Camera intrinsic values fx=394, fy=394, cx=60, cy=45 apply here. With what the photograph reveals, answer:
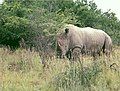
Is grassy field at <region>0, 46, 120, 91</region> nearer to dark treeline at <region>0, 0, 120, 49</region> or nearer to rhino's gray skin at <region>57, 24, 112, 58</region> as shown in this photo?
rhino's gray skin at <region>57, 24, 112, 58</region>

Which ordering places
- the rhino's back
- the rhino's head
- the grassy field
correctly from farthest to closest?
the rhino's back → the rhino's head → the grassy field

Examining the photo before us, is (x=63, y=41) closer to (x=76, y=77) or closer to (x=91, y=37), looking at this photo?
(x=91, y=37)

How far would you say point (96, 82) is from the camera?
6.72 metres

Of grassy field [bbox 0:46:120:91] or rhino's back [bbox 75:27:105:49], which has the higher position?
rhino's back [bbox 75:27:105:49]

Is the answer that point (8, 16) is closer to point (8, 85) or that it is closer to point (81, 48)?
point (81, 48)

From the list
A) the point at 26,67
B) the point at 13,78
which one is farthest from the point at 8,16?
the point at 13,78

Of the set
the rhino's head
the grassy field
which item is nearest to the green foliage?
the grassy field

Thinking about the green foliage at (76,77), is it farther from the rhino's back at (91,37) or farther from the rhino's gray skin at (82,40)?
the rhino's back at (91,37)

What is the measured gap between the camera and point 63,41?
435 inches

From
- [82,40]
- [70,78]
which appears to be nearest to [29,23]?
[82,40]

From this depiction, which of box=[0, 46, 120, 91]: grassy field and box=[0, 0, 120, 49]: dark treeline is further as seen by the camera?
box=[0, 0, 120, 49]: dark treeline

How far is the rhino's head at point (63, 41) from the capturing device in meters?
10.8

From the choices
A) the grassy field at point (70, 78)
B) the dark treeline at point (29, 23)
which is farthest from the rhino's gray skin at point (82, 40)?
the grassy field at point (70, 78)

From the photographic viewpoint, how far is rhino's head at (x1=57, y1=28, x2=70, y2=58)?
10.8m
